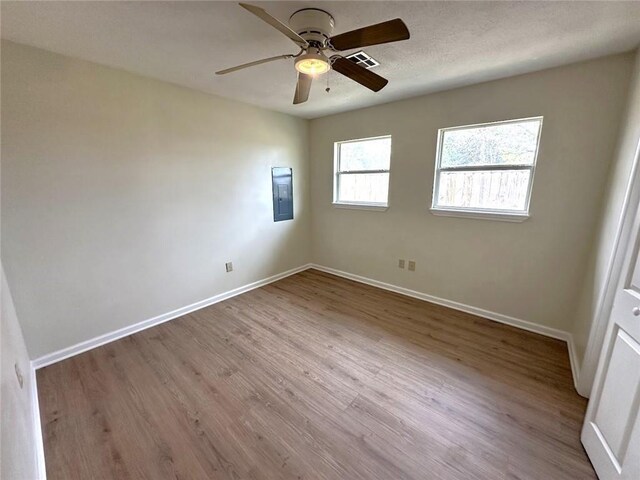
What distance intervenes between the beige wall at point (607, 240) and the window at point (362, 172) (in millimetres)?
2020

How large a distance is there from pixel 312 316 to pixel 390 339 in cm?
89

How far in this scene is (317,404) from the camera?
176cm

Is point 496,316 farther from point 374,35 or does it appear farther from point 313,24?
point 313,24

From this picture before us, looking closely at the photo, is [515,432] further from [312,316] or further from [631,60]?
[631,60]

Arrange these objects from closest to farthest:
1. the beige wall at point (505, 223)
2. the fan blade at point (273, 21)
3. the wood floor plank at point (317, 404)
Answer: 1. the fan blade at point (273, 21)
2. the wood floor plank at point (317, 404)
3. the beige wall at point (505, 223)

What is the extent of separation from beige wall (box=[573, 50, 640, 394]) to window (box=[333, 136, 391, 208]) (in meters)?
2.02

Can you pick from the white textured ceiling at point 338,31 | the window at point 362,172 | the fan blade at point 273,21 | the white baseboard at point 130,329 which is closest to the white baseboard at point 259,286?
the white baseboard at point 130,329

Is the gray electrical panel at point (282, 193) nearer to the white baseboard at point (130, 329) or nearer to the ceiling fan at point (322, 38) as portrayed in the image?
the white baseboard at point (130, 329)

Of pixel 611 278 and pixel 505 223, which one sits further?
pixel 505 223

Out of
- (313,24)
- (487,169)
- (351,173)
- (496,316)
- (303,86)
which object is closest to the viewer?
(313,24)

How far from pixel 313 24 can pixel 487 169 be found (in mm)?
2215

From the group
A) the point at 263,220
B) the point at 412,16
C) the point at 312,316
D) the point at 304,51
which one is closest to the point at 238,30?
the point at 304,51

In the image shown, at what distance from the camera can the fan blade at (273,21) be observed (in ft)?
3.73

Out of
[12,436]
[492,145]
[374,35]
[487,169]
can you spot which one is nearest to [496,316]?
[487,169]
